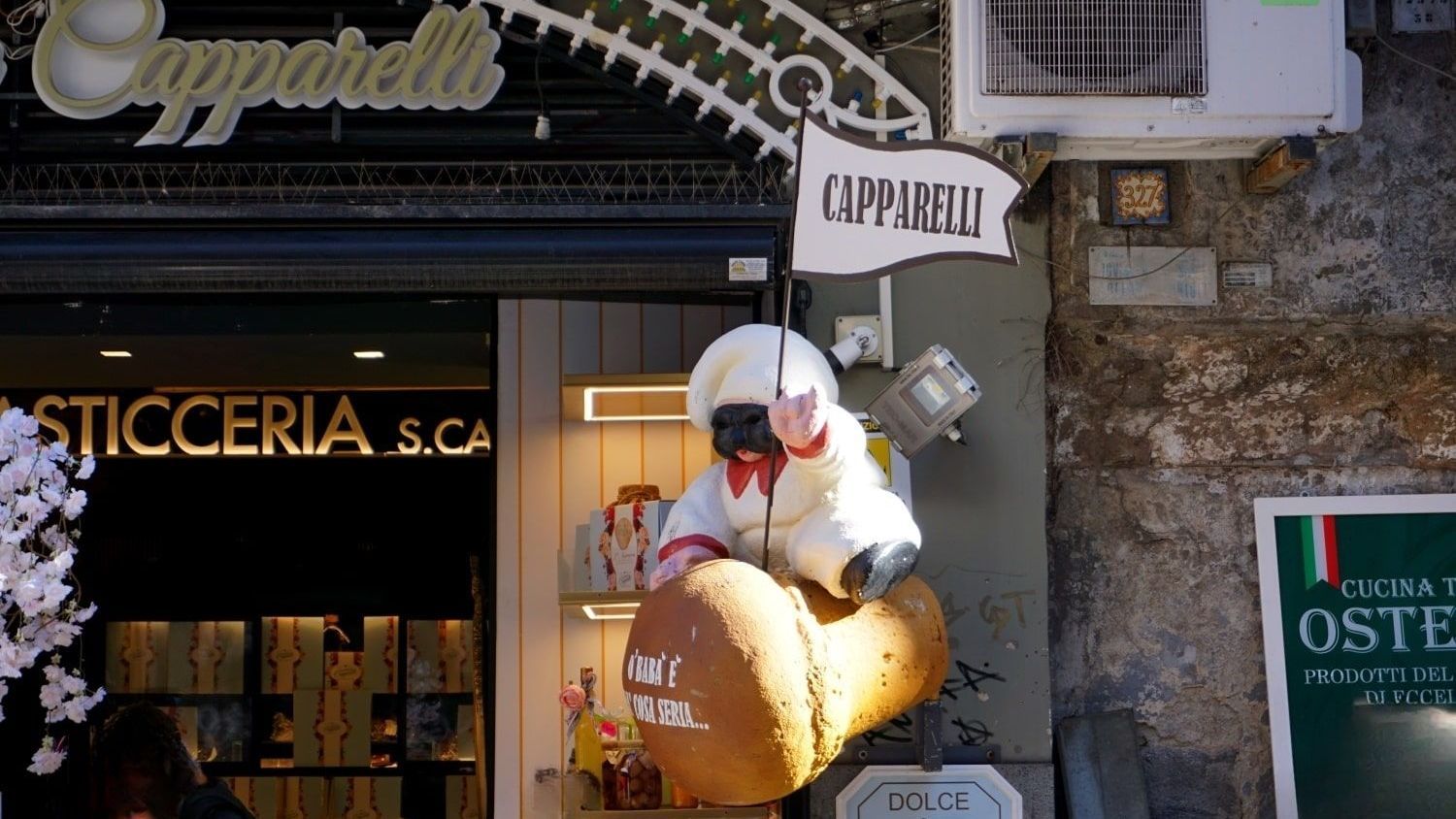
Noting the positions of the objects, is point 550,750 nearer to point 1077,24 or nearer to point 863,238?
point 863,238

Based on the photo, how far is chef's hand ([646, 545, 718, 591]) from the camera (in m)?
3.42

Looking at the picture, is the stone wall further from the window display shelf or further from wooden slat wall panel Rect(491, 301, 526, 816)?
wooden slat wall panel Rect(491, 301, 526, 816)

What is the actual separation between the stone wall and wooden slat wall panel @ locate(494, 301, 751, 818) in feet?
4.20

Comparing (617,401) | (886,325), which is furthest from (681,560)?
(617,401)

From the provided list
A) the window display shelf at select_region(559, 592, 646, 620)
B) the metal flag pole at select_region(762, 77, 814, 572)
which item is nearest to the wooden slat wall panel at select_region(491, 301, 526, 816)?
the window display shelf at select_region(559, 592, 646, 620)

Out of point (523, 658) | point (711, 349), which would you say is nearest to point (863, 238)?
point (711, 349)

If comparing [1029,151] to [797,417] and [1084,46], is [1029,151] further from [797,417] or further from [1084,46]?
[797,417]

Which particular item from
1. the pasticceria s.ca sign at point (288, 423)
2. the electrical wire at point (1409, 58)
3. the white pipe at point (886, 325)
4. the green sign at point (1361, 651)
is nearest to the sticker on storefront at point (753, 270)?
the white pipe at point (886, 325)

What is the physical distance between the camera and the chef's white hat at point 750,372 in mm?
3395

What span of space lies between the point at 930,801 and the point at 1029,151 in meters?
1.64

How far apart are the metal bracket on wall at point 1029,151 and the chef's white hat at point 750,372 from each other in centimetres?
78

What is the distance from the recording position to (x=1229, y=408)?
429 cm

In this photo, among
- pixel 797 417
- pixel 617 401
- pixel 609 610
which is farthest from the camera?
pixel 617 401

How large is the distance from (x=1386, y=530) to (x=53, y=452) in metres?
3.45
